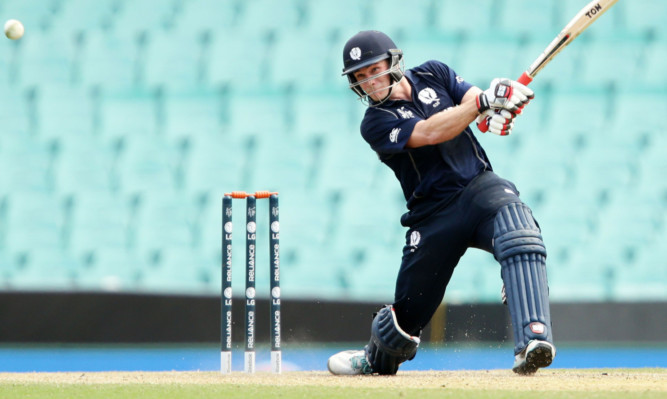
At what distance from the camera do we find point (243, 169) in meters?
6.14

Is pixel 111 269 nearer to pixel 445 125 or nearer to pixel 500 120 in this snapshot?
pixel 445 125

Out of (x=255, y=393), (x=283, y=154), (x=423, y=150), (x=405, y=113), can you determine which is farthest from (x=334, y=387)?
(x=283, y=154)

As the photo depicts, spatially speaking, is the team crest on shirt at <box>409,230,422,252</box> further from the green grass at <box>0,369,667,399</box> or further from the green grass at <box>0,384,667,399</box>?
the green grass at <box>0,384,667,399</box>

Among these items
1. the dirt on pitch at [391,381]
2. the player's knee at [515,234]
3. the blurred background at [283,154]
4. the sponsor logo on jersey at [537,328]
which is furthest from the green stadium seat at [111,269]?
the sponsor logo on jersey at [537,328]

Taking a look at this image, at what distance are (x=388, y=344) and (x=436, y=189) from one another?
616mm

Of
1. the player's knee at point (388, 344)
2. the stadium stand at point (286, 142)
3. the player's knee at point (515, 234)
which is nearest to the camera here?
the player's knee at point (515, 234)

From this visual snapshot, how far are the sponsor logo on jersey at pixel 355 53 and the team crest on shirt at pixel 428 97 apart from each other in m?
0.29

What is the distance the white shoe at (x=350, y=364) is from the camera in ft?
12.2

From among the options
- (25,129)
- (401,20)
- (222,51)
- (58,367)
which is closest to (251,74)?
(222,51)

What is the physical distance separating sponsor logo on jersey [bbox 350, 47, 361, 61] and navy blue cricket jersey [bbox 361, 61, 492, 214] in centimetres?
21

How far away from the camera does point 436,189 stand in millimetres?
3459

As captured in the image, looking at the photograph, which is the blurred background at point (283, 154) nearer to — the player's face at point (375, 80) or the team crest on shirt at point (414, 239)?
the team crest on shirt at point (414, 239)

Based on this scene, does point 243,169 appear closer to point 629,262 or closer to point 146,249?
point 146,249

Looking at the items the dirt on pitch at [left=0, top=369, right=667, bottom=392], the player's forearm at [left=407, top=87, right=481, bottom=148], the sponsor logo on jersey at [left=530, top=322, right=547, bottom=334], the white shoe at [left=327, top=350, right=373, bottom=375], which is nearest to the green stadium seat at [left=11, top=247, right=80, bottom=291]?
the dirt on pitch at [left=0, top=369, right=667, bottom=392]
